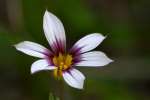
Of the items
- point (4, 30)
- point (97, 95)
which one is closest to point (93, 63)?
point (97, 95)

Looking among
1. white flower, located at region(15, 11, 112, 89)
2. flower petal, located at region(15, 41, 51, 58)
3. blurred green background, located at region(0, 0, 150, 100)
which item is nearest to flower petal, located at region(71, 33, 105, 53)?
white flower, located at region(15, 11, 112, 89)

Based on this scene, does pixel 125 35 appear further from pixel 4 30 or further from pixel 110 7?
pixel 4 30

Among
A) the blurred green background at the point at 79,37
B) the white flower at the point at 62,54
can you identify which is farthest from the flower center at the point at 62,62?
the blurred green background at the point at 79,37

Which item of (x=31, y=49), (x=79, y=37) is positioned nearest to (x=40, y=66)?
(x=31, y=49)

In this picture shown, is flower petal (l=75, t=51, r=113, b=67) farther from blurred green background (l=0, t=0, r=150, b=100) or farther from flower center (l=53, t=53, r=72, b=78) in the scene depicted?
blurred green background (l=0, t=0, r=150, b=100)

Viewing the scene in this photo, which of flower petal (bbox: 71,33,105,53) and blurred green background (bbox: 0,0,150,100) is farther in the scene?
blurred green background (bbox: 0,0,150,100)

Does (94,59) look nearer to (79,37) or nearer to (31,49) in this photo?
(31,49)
